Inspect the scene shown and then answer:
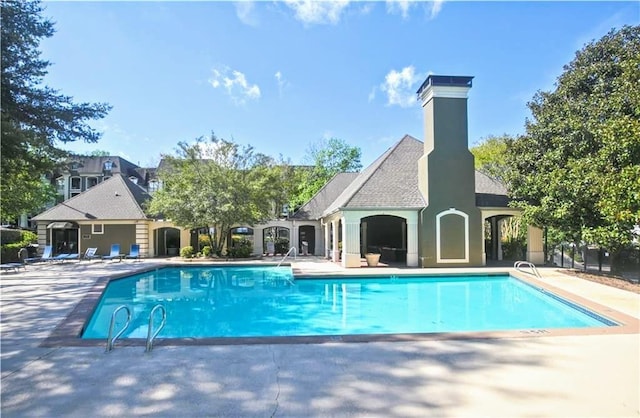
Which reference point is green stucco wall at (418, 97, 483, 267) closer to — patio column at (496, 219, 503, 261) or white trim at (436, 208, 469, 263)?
white trim at (436, 208, 469, 263)

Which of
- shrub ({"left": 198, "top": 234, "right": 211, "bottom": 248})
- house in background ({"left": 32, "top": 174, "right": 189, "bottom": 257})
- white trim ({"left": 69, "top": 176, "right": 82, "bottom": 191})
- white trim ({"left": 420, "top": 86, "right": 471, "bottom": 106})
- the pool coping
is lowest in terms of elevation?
the pool coping

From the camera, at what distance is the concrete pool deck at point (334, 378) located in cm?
390

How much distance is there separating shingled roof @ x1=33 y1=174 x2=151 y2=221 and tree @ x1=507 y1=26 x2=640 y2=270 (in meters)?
21.5

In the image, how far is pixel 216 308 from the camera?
37.9ft

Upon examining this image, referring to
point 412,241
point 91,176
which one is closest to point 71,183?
point 91,176

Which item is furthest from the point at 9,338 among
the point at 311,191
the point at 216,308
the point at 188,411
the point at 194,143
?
the point at 311,191

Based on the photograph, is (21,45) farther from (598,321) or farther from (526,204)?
(526,204)

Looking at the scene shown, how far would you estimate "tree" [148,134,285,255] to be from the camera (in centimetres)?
2178

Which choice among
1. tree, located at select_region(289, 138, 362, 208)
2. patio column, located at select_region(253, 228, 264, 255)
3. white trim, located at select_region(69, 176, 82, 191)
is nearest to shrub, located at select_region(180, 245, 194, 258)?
patio column, located at select_region(253, 228, 264, 255)

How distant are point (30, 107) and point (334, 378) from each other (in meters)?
10.1

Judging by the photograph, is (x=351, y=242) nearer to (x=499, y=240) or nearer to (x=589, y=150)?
(x=499, y=240)

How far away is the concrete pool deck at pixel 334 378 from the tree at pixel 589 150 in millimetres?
6850

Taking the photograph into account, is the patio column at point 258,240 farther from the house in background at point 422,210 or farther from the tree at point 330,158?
the tree at point 330,158

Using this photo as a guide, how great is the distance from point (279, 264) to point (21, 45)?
45.9 feet
